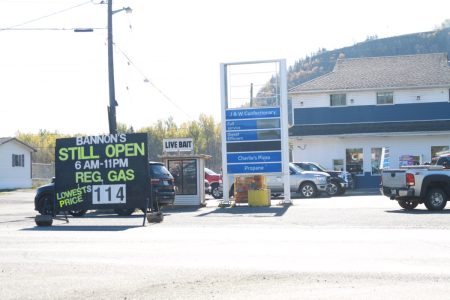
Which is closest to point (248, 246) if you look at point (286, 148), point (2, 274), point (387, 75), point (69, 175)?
point (2, 274)

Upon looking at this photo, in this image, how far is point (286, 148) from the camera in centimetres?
2697

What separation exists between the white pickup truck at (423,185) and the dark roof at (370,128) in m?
19.6

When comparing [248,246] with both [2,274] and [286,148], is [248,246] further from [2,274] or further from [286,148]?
[286,148]

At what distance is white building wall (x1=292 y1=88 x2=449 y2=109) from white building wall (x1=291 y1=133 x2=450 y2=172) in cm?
251

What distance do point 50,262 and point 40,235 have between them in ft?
15.9

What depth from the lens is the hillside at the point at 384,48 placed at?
12688 cm

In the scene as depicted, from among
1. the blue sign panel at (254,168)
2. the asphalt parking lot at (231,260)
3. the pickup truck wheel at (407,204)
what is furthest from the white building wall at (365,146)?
the asphalt parking lot at (231,260)

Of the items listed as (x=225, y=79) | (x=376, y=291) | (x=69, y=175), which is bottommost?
(x=376, y=291)

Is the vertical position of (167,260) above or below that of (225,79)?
below

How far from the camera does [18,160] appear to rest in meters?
56.6

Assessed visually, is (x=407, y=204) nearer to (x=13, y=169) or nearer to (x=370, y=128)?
(x=370, y=128)

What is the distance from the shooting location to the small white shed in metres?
54.8

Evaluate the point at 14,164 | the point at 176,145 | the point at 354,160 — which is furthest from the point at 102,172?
the point at 14,164

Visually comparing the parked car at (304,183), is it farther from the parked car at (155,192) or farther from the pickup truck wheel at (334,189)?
the parked car at (155,192)
